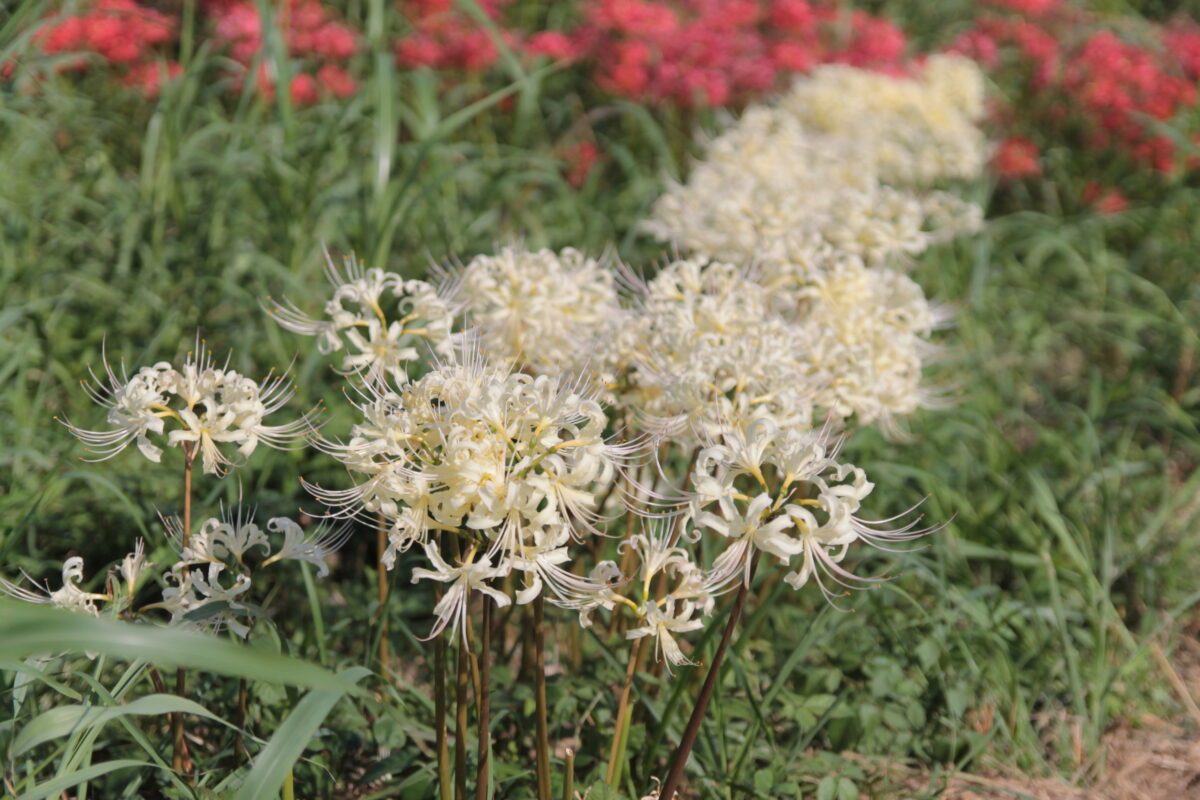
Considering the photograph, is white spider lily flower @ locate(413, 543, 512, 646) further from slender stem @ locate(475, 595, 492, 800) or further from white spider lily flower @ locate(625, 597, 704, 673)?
white spider lily flower @ locate(625, 597, 704, 673)

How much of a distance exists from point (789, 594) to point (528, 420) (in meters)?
1.69

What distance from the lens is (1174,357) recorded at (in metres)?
4.51

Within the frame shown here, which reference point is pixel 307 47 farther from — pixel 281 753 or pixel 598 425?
pixel 281 753

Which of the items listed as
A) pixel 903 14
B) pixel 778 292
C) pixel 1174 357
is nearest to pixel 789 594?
pixel 778 292

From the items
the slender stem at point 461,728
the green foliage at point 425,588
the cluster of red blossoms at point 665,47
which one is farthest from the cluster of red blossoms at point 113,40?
the slender stem at point 461,728

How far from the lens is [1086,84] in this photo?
600 centimetres

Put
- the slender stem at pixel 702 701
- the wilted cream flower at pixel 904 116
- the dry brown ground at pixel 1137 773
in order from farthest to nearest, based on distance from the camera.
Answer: the wilted cream flower at pixel 904 116 → the dry brown ground at pixel 1137 773 → the slender stem at pixel 702 701

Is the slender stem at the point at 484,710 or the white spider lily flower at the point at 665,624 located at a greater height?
the white spider lily flower at the point at 665,624

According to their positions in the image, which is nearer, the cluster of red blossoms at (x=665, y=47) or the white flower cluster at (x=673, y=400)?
the white flower cluster at (x=673, y=400)

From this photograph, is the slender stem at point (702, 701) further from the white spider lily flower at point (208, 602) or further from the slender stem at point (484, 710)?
the white spider lily flower at point (208, 602)

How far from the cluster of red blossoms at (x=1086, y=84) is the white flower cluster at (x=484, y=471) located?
444cm

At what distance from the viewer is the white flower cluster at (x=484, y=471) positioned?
1.61 m

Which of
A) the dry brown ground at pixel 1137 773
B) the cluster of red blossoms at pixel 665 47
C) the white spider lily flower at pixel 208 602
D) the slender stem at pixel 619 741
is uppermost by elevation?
the white spider lily flower at pixel 208 602

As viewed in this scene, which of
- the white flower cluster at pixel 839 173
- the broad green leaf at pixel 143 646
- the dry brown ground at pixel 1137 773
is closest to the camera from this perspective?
the broad green leaf at pixel 143 646
